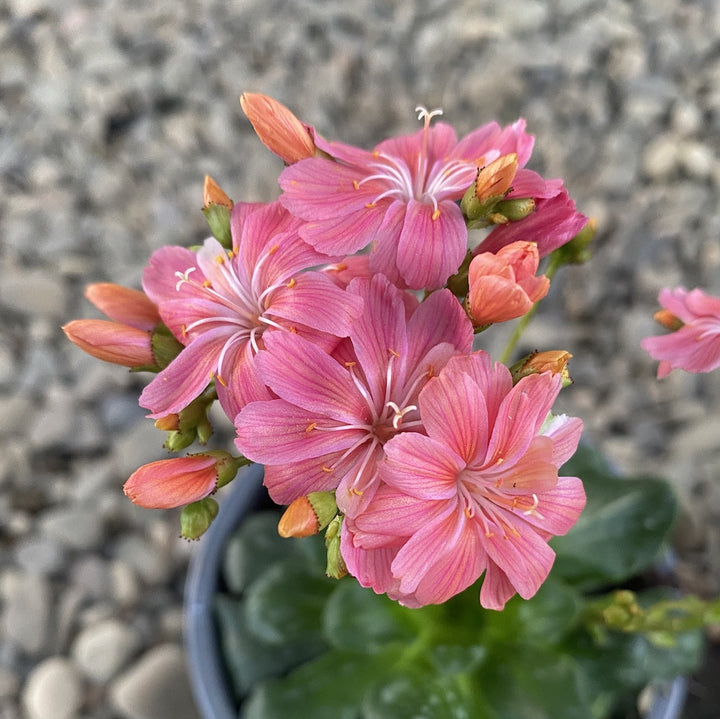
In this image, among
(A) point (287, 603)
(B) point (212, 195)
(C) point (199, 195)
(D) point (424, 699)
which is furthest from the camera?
(C) point (199, 195)

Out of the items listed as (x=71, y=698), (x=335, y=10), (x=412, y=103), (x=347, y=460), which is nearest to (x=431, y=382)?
(x=347, y=460)

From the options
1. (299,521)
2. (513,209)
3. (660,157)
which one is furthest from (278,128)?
(660,157)

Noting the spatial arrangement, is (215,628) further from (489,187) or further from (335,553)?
(489,187)

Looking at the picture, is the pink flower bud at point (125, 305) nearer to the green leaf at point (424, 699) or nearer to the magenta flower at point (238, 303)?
the magenta flower at point (238, 303)

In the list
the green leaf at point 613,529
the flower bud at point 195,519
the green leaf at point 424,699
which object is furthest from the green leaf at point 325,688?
the flower bud at point 195,519

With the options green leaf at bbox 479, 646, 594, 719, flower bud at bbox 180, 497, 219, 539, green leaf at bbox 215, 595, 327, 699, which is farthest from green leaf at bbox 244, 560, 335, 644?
flower bud at bbox 180, 497, 219, 539

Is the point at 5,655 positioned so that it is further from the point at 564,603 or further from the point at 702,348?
the point at 702,348

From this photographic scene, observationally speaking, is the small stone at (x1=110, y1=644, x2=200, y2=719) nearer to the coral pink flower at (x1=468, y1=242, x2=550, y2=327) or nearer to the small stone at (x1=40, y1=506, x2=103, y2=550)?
the small stone at (x1=40, y1=506, x2=103, y2=550)
